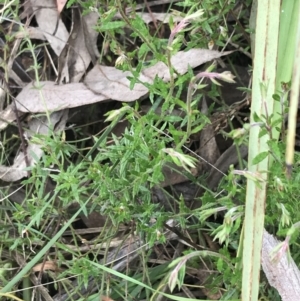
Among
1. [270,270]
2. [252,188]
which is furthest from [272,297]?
[252,188]

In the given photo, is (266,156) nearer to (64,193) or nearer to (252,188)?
(252,188)

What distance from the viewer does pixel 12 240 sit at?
1260 mm

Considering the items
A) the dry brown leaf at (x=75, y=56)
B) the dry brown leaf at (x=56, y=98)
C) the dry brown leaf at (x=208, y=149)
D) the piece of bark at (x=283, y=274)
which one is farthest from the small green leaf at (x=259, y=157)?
the dry brown leaf at (x=75, y=56)

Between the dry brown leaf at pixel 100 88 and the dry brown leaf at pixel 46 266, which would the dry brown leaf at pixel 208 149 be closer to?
the dry brown leaf at pixel 100 88

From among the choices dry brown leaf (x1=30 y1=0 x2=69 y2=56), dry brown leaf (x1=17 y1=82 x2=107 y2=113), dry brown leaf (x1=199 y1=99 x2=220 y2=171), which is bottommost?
dry brown leaf (x1=199 y1=99 x2=220 y2=171)

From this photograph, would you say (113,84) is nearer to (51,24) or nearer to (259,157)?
(51,24)

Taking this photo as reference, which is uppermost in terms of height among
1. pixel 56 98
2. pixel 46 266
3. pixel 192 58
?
pixel 192 58

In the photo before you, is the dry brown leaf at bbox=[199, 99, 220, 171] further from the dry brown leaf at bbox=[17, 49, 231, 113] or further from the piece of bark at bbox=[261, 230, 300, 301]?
the piece of bark at bbox=[261, 230, 300, 301]

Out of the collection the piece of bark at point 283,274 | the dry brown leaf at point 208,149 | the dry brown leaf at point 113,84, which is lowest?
the piece of bark at point 283,274

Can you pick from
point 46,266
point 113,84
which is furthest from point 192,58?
point 46,266

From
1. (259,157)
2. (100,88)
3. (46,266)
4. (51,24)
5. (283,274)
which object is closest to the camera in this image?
(259,157)

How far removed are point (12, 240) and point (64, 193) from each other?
0.71 feet

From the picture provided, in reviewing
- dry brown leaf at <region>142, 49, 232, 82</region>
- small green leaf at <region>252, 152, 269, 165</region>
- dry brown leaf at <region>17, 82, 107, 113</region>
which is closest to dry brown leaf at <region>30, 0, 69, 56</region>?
dry brown leaf at <region>17, 82, 107, 113</region>

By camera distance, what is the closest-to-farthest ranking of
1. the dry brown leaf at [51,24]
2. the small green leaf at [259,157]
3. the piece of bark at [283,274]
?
1. the small green leaf at [259,157]
2. the piece of bark at [283,274]
3. the dry brown leaf at [51,24]
